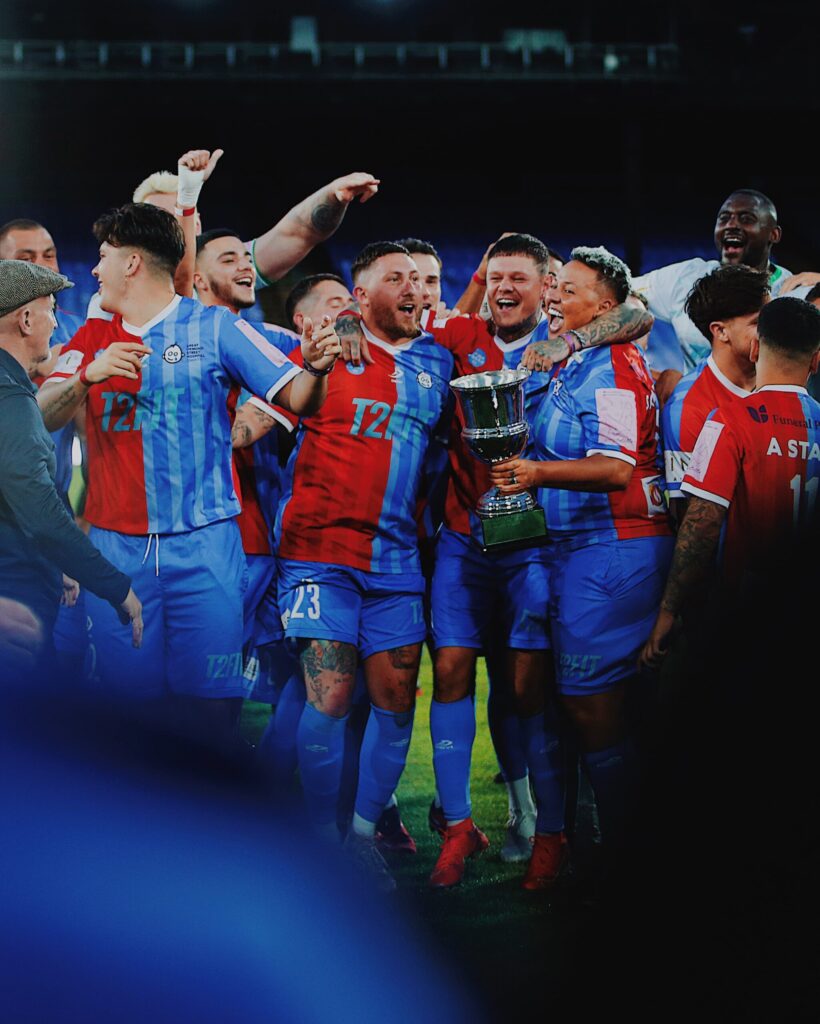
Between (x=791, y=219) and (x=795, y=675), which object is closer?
(x=795, y=675)

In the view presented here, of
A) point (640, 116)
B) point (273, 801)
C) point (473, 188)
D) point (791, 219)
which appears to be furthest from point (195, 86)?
point (273, 801)

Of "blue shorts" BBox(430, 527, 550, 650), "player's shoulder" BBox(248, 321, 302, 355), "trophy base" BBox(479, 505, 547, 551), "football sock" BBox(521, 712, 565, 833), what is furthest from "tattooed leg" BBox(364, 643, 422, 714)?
"player's shoulder" BBox(248, 321, 302, 355)

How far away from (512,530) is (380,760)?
0.82 m

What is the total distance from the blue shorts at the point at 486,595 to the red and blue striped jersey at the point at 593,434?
15 cm

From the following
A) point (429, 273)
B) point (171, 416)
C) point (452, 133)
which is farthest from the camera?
point (452, 133)

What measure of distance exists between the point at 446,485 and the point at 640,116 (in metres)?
9.41

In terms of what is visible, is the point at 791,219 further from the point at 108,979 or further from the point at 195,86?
the point at 108,979

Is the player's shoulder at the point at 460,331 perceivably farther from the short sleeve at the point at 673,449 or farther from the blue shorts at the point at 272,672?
the blue shorts at the point at 272,672

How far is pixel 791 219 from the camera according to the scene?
1248 cm

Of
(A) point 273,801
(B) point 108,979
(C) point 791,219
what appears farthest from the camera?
(C) point 791,219

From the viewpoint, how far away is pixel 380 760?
132 inches

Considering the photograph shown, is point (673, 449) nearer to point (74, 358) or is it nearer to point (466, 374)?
point (466, 374)

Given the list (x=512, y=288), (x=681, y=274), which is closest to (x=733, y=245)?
(x=681, y=274)

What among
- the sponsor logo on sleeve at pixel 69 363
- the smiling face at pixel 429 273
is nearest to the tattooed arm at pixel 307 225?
the smiling face at pixel 429 273
